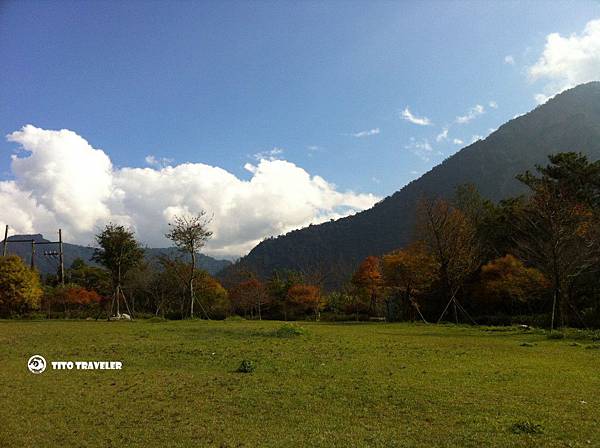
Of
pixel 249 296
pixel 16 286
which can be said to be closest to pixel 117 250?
pixel 16 286

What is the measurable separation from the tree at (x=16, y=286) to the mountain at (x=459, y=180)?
228 ft

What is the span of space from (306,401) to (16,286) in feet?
164

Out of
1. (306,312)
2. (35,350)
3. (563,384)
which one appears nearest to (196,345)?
(35,350)

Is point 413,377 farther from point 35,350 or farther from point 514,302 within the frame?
point 514,302

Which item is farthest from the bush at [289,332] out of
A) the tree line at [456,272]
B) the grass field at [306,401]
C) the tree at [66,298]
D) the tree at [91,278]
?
the tree at [91,278]

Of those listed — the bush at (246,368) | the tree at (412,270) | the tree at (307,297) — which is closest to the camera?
the bush at (246,368)

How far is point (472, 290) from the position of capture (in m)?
50.0

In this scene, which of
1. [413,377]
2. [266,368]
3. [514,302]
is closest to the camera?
[413,377]

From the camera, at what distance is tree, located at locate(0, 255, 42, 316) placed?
48094 millimetres

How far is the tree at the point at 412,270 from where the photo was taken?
45000 mm

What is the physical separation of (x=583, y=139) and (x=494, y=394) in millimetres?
147680

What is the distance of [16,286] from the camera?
48500 mm

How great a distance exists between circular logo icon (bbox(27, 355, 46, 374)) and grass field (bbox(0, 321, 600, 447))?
264 millimetres

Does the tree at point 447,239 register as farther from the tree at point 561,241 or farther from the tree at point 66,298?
the tree at point 66,298
